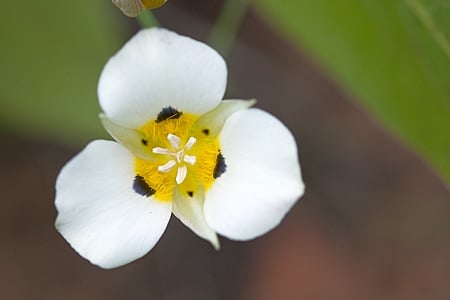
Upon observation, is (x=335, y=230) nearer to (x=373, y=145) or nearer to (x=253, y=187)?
(x=373, y=145)

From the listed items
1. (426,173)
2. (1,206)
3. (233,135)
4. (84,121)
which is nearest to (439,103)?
(233,135)

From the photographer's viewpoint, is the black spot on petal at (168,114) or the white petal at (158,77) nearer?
the white petal at (158,77)

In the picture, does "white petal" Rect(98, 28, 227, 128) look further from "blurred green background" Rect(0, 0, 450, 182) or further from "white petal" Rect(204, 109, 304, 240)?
"blurred green background" Rect(0, 0, 450, 182)

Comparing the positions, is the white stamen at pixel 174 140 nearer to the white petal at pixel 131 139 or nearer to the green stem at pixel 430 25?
the white petal at pixel 131 139

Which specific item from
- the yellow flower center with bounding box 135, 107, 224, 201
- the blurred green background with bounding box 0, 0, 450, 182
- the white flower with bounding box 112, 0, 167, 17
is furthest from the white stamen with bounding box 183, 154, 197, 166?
the blurred green background with bounding box 0, 0, 450, 182

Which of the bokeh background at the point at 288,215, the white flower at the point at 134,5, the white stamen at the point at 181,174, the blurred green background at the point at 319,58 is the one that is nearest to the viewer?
the white flower at the point at 134,5

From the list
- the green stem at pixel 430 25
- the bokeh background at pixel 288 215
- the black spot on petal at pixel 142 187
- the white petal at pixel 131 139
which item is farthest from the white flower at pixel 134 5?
the bokeh background at pixel 288 215

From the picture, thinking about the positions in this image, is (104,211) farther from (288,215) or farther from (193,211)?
(288,215)
